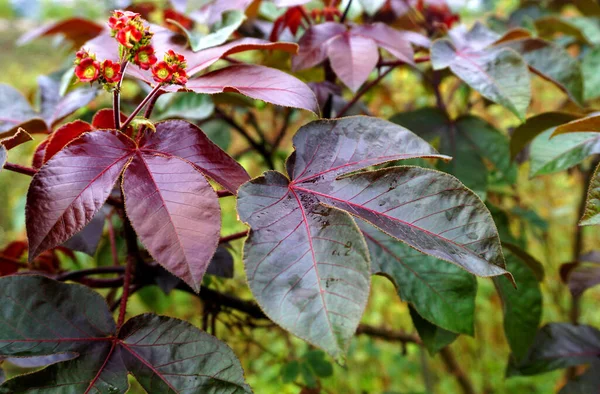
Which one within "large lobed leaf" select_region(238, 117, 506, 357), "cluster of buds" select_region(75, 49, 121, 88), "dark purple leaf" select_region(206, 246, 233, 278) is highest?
"cluster of buds" select_region(75, 49, 121, 88)

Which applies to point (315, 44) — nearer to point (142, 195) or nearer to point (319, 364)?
point (142, 195)

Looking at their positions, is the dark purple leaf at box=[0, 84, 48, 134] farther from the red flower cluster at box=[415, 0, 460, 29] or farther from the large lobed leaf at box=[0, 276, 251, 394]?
the red flower cluster at box=[415, 0, 460, 29]

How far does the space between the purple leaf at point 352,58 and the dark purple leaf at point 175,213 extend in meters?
0.27

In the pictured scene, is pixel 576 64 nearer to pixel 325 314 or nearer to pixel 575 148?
pixel 575 148

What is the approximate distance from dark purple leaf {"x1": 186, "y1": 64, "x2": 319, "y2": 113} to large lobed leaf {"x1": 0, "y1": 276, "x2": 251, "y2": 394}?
234mm

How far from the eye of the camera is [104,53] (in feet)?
2.02

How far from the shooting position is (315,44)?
657mm

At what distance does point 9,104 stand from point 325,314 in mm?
650

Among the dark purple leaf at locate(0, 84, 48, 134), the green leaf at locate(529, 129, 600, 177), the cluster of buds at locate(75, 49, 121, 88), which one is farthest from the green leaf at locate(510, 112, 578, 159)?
the dark purple leaf at locate(0, 84, 48, 134)

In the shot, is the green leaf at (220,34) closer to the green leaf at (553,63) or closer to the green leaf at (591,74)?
the green leaf at (553,63)

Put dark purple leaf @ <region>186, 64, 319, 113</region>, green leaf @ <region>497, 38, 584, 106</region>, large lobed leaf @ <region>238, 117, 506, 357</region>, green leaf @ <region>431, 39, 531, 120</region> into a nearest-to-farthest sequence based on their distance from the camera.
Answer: large lobed leaf @ <region>238, 117, 506, 357</region>
dark purple leaf @ <region>186, 64, 319, 113</region>
green leaf @ <region>431, 39, 531, 120</region>
green leaf @ <region>497, 38, 584, 106</region>

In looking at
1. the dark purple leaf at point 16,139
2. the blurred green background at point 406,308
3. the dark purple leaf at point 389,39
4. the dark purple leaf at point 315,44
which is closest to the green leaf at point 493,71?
the dark purple leaf at point 389,39

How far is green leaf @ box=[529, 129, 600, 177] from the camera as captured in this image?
2.02ft

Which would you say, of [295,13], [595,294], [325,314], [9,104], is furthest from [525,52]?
[595,294]
